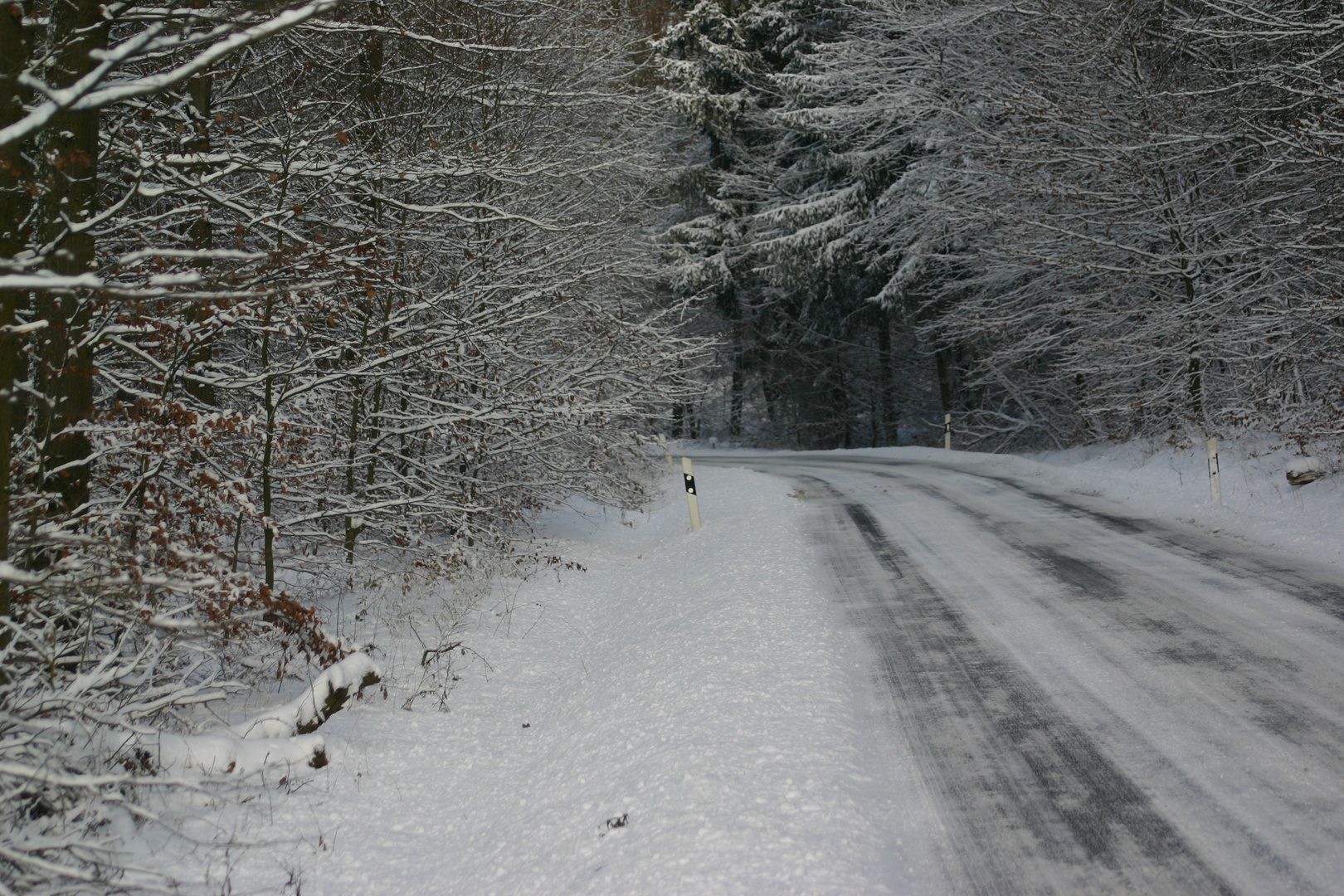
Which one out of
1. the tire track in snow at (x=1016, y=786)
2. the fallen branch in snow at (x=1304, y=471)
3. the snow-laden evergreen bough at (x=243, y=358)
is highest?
the snow-laden evergreen bough at (x=243, y=358)

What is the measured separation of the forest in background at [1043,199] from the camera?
1130 cm

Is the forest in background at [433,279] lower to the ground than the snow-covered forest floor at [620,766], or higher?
higher

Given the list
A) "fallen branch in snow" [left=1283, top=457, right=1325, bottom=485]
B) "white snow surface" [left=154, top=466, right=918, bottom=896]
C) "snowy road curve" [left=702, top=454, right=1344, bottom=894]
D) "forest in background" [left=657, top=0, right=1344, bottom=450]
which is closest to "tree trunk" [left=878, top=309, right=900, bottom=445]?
"forest in background" [left=657, top=0, right=1344, bottom=450]

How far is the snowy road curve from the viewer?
11.2 ft

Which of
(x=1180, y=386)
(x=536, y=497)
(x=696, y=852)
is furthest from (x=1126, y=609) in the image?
(x=1180, y=386)

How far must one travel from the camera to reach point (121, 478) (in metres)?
5.95

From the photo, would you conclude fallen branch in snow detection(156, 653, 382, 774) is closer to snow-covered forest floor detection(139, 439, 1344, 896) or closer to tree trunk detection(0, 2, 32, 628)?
snow-covered forest floor detection(139, 439, 1344, 896)

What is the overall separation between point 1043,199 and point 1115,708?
12411mm

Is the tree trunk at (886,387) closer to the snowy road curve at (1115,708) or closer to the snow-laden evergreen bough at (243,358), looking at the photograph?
the snow-laden evergreen bough at (243,358)

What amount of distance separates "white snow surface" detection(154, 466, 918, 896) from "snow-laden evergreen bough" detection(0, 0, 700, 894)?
491 millimetres

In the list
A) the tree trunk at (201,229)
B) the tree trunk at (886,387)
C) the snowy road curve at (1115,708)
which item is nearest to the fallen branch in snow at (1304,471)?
the snowy road curve at (1115,708)

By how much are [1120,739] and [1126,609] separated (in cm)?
238

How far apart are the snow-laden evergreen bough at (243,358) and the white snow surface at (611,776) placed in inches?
19.3

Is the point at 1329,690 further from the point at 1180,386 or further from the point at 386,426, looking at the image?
the point at 1180,386
